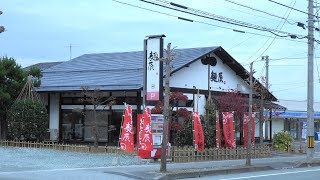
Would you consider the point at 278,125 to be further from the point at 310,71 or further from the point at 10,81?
the point at 10,81

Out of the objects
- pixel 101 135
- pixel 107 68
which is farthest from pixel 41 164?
pixel 107 68

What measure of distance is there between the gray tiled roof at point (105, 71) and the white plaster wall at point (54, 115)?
106cm

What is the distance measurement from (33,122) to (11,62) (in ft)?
13.0

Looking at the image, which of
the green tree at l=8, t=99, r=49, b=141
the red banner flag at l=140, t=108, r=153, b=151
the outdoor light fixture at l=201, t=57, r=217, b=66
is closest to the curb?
the red banner flag at l=140, t=108, r=153, b=151

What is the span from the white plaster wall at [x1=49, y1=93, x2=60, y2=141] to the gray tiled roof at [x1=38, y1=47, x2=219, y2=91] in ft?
3.46

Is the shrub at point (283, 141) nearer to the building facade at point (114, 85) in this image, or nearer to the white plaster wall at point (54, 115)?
the building facade at point (114, 85)

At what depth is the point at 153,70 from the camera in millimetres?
22109

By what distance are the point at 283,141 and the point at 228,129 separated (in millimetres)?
7659

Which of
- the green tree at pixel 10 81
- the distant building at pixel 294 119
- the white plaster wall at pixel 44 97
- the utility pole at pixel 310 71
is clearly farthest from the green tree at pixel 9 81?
the distant building at pixel 294 119

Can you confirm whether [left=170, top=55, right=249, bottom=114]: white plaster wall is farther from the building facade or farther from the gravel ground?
the gravel ground

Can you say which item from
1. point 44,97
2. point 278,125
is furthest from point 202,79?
point 278,125

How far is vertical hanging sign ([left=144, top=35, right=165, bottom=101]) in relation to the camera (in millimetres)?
21719

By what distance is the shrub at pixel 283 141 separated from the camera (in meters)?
31.0

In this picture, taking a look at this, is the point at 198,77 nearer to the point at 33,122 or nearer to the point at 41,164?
the point at 33,122
